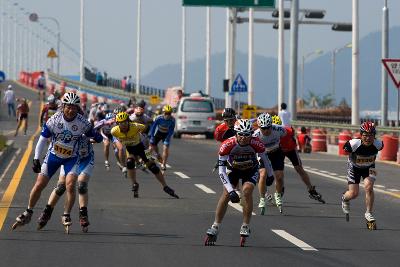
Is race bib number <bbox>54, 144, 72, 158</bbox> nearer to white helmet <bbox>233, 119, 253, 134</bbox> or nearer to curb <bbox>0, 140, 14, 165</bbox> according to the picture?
white helmet <bbox>233, 119, 253, 134</bbox>

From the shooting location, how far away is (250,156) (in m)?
15.1

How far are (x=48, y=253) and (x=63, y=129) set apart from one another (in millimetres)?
2751

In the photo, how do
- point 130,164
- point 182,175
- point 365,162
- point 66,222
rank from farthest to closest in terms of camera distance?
point 182,175, point 130,164, point 365,162, point 66,222

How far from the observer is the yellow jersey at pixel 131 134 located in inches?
824

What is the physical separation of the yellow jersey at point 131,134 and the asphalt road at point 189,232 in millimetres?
950

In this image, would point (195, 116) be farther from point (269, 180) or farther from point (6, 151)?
point (269, 180)

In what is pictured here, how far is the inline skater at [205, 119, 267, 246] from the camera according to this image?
14.6 m

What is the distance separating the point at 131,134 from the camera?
21.1 m

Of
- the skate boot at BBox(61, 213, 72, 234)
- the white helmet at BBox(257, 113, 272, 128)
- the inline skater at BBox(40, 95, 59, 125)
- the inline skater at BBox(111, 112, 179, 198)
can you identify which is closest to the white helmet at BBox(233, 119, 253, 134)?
the skate boot at BBox(61, 213, 72, 234)

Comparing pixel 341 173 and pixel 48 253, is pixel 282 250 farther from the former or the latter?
pixel 341 173

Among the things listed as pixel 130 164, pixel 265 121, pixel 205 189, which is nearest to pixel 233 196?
pixel 265 121

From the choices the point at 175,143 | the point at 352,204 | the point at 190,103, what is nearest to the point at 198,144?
the point at 175,143

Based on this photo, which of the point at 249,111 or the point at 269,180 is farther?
the point at 249,111

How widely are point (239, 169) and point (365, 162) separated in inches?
120
